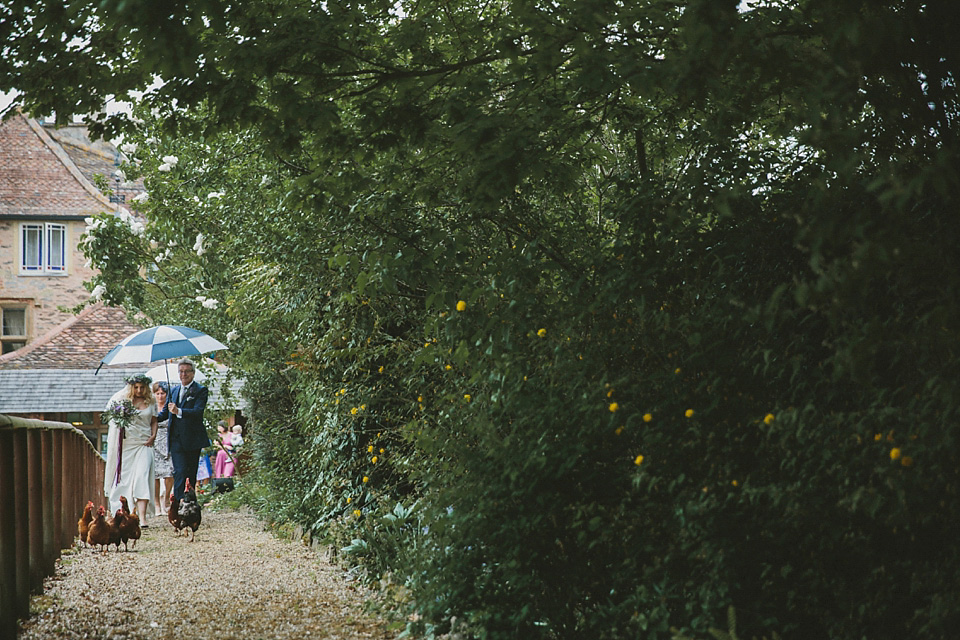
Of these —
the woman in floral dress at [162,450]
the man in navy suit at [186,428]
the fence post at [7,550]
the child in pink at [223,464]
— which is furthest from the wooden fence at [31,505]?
the child in pink at [223,464]

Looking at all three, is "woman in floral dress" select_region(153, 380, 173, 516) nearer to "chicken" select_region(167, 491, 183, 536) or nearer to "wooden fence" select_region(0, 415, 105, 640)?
"chicken" select_region(167, 491, 183, 536)

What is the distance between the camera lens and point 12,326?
109 ft

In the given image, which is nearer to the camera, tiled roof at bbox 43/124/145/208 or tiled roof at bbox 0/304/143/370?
tiled roof at bbox 0/304/143/370

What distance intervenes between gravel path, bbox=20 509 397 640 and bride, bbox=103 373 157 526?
2.68 metres

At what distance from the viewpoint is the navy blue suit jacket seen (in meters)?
11.1

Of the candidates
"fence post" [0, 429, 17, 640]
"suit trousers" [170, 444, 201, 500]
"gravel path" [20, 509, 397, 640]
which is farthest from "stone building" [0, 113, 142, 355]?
"fence post" [0, 429, 17, 640]

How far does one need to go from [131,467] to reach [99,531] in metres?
3.35

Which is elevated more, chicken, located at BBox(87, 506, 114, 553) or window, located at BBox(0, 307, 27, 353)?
window, located at BBox(0, 307, 27, 353)

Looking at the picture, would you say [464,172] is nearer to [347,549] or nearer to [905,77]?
Answer: [905,77]

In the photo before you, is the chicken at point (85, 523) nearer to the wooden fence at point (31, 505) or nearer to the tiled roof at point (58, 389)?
the wooden fence at point (31, 505)

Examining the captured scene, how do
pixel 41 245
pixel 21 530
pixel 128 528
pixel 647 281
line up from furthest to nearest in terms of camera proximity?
pixel 41 245
pixel 128 528
pixel 21 530
pixel 647 281

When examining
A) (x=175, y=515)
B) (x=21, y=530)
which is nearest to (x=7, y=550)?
(x=21, y=530)

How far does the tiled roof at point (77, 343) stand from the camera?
98.9 feet

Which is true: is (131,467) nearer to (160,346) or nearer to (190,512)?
(160,346)
